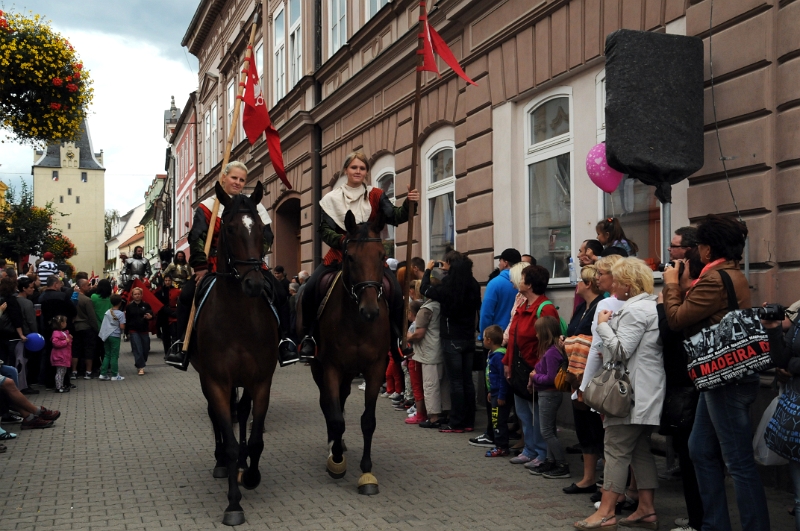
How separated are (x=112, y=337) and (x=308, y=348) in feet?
32.6

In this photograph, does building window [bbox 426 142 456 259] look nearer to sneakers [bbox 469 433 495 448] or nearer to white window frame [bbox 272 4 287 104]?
sneakers [bbox 469 433 495 448]

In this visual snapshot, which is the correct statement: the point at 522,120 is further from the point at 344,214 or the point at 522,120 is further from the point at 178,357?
the point at 178,357

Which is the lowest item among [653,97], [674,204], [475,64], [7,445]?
[7,445]

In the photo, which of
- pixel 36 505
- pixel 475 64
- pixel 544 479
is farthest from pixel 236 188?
pixel 475 64

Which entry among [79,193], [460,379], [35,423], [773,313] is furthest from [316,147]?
[79,193]

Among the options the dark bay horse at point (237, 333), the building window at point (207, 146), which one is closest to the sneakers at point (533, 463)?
the dark bay horse at point (237, 333)

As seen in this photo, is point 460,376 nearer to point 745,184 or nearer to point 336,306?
point 336,306

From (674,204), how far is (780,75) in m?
1.66

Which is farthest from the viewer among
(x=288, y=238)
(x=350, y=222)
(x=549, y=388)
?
(x=288, y=238)

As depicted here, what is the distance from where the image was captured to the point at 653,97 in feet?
24.0

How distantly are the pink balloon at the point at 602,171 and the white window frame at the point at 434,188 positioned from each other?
15.4 ft

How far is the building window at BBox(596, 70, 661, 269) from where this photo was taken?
8.95m

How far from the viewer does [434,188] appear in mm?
14164

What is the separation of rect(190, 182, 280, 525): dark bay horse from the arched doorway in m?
17.5
